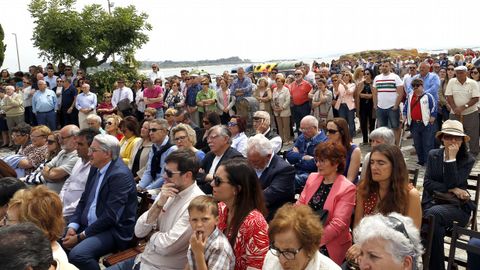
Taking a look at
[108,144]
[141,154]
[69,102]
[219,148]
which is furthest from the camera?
[69,102]

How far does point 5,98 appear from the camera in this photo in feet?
43.3

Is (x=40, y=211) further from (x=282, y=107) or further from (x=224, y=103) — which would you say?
(x=224, y=103)

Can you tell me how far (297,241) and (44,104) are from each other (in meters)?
11.4

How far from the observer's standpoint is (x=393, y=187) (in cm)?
388

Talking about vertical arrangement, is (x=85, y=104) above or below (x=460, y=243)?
above

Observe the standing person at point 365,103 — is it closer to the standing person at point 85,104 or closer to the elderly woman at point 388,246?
the standing person at point 85,104

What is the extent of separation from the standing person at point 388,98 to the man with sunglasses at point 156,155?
5275 millimetres

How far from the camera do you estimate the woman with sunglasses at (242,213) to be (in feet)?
10.5

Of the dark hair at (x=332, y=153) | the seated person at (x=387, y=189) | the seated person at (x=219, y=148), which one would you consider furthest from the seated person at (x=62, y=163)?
the seated person at (x=387, y=189)

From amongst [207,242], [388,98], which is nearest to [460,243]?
[207,242]

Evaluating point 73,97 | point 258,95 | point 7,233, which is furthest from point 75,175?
point 73,97

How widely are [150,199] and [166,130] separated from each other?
1.62 m

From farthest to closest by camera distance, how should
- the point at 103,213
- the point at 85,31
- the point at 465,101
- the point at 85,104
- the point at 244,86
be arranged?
the point at 85,31 → the point at 244,86 → the point at 85,104 → the point at 465,101 → the point at 103,213

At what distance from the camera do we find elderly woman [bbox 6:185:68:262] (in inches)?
130
